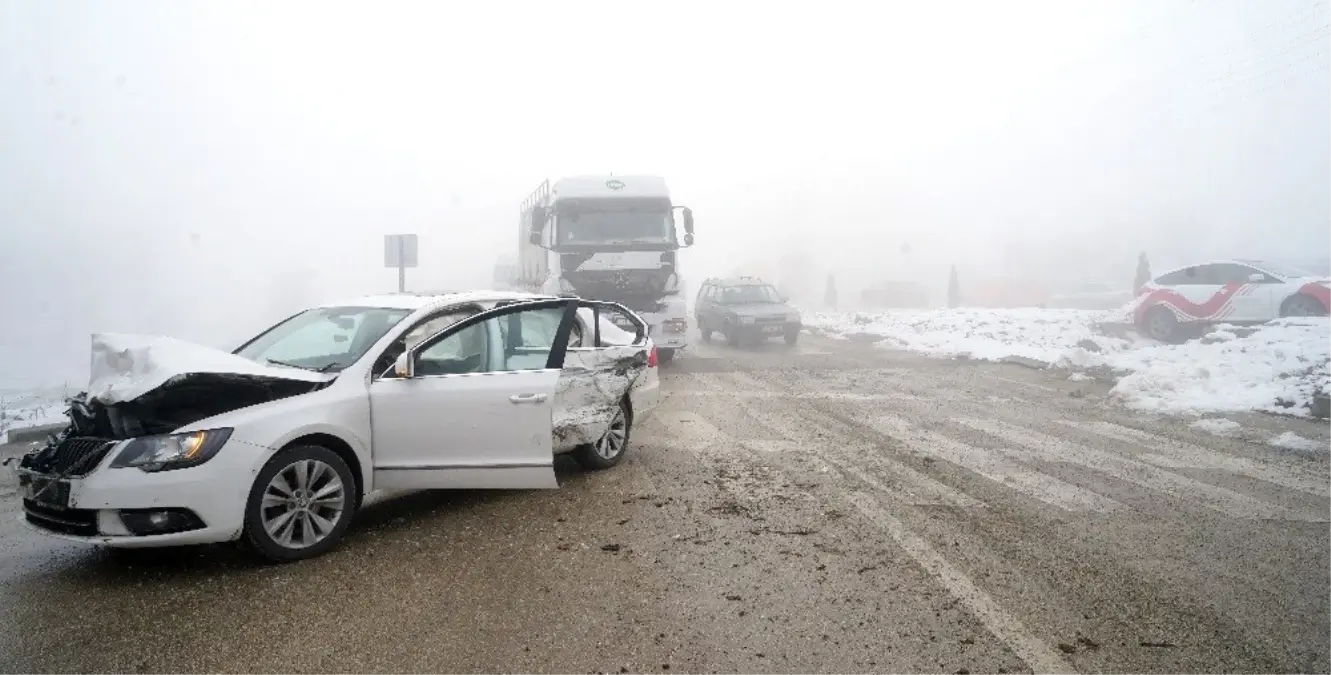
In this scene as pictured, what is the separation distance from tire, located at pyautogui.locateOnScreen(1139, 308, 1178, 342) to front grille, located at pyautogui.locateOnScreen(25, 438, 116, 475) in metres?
18.3

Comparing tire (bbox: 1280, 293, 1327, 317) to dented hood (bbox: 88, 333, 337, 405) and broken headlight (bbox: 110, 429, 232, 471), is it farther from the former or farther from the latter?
broken headlight (bbox: 110, 429, 232, 471)

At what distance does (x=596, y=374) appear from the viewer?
5.78 meters

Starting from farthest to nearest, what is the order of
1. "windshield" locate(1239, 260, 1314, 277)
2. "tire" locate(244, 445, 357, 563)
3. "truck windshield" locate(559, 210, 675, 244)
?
"windshield" locate(1239, 260, 1314, 277) < "truck windshield" locate(559, 210, 675, 244) < "tire" locate(244, 445, 357, 563)

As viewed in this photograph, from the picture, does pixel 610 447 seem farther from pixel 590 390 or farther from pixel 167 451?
pixel 167 451

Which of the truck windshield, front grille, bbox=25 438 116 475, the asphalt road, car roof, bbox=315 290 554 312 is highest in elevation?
the truck windshield

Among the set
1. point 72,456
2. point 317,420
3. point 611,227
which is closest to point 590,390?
point 317,420

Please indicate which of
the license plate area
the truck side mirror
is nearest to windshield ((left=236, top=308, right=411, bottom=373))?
the license plate area

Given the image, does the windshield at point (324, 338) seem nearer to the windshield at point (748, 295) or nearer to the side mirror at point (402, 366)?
the side mirror at point (402, 366)

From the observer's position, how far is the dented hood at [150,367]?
3959 millimetres

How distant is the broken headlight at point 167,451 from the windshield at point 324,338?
2.90 ft

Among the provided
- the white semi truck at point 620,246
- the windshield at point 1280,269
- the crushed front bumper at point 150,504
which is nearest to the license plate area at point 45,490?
the crushed front bumper at point 150,504

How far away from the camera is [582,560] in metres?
4.25

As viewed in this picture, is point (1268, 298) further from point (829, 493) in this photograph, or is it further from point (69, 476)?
point (69, 476)

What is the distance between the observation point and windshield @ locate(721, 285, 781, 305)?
19.1 m
